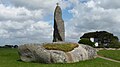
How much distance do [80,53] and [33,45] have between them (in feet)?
17.8

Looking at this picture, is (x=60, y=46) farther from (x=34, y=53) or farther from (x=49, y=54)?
(x=34, y=53)

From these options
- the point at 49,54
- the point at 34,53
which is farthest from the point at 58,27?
the point at 49,54

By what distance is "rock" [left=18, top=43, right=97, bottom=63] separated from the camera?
A: 27.8m

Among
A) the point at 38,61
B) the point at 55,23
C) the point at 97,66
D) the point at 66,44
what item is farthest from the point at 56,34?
the point at 97,66

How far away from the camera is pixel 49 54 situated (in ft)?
91.7

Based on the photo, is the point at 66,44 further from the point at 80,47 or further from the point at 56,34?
the point at 56,34

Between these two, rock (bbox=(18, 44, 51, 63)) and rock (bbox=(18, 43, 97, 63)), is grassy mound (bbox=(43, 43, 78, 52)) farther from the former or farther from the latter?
rock (bbox=(18, 44, 51, 63))

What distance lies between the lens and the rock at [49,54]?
27.8 metres

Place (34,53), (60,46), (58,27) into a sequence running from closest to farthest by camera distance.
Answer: (34,53) < (60,46) < (58,27)

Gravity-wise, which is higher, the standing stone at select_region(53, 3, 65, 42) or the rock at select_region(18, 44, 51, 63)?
the standing stone at select_region(53, 3, 65, 42)

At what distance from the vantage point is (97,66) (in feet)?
76.4

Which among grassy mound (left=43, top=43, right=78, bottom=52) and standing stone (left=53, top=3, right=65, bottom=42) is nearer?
grassy mound (left=43, top=43, right=78, bottom=52)

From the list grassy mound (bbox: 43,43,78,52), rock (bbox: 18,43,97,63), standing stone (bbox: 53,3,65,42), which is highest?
standing stone (bbox: 53,3,65,42)

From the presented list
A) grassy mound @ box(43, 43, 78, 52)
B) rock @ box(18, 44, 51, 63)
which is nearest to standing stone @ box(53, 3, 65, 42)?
grassy mound @ box(43, 43, 78, 52)
